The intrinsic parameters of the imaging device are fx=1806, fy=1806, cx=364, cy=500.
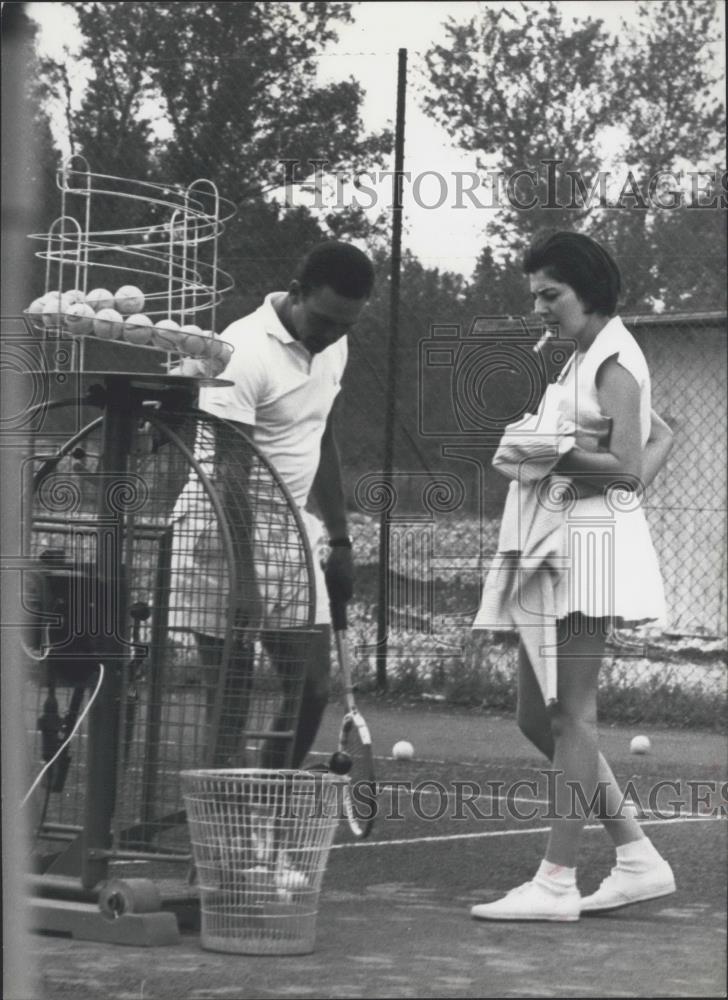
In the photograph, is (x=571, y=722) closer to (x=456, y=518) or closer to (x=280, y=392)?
(x=280, y=392)

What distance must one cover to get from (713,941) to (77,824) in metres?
1.97

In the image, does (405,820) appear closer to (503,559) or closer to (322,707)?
(322,707)

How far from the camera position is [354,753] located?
6648 millimetres

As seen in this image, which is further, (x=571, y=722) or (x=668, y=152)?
(x=668, y=152)

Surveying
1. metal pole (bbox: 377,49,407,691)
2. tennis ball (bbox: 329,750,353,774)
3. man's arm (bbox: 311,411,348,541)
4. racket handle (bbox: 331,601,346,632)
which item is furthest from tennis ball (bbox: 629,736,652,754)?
tennis ball (bbox: 329,750,353,774)

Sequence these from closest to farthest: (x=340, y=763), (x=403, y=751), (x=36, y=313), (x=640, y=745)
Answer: (x=36, y=313) → (x=340, y=763) → (x=403, y=751) → (x=640, y=745)

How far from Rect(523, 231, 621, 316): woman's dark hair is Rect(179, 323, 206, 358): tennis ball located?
3.31 feet

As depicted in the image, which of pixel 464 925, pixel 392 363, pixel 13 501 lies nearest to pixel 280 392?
pixel 464 925

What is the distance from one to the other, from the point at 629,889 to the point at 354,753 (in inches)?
69.4

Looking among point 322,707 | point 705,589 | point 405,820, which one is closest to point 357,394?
point 705,589

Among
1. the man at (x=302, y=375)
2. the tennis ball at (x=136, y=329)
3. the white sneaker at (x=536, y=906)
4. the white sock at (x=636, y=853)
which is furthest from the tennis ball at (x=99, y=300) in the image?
the white sock at (x=636, y=853)

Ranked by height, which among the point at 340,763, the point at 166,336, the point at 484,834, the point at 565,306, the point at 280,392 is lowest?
the point at 484,834

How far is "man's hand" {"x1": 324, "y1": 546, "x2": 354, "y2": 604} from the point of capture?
6055mm

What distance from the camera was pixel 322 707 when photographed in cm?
580
